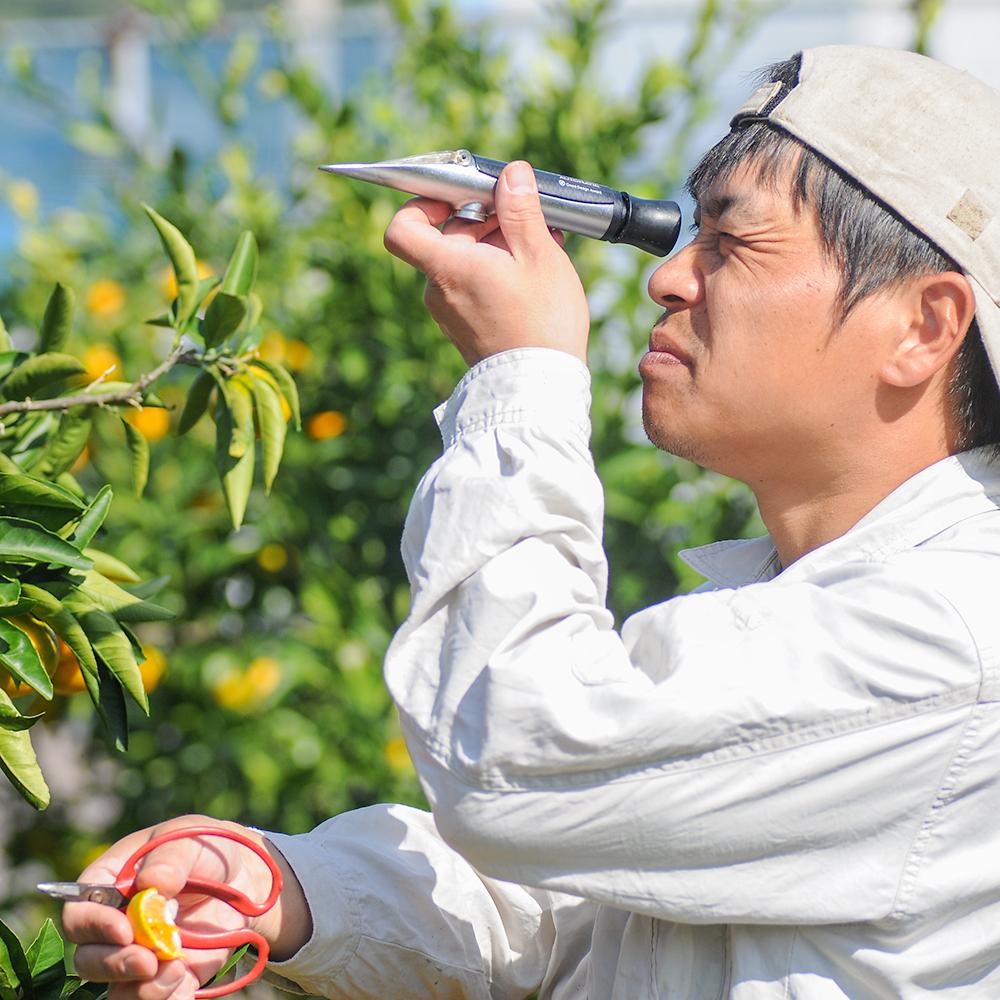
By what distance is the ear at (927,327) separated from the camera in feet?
3.49

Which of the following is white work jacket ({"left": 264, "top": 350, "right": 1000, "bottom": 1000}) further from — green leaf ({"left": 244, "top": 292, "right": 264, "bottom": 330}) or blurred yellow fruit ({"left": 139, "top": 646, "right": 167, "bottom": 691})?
blurred yellow fruit ({"left": 139, "top": 646, "right": 167, "bottom": 691})

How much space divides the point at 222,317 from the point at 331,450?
3.19 feet

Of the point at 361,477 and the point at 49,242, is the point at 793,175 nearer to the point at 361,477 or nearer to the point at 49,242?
the point at 361,477

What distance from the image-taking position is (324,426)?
220cm

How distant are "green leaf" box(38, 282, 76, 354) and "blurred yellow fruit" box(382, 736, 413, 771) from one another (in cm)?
97

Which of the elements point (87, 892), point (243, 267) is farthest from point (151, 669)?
point (87, 892)

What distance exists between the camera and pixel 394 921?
113 centimetres

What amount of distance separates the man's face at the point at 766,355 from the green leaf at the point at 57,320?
0.51m

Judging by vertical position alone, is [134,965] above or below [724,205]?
below

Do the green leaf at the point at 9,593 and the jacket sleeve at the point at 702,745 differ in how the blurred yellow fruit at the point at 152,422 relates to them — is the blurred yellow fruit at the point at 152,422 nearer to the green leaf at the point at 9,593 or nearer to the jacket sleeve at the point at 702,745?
the green leaf at the point at 9,593

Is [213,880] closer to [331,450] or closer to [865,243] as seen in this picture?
[865,243]

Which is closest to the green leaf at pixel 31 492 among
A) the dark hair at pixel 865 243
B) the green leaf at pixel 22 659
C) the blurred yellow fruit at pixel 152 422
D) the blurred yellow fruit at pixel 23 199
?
the green leaf at pixel 22 659

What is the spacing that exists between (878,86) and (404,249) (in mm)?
383

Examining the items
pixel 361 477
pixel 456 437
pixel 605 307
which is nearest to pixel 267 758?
pixel 361 477
